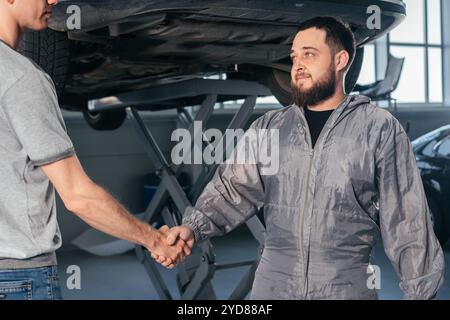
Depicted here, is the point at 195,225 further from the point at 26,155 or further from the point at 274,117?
the point at 26,155

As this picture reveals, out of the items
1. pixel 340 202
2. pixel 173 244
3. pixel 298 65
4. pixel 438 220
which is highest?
pixel 298 65

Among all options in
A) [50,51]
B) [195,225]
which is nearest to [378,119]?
[195,225]

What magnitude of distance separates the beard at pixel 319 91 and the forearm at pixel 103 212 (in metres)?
0.53

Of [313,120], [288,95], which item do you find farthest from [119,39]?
[313,120]

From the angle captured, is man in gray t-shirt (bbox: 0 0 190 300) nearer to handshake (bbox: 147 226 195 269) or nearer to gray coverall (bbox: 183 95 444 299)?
handshake (bbox: 147 226 195 269)

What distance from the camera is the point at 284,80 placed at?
3.12 metres

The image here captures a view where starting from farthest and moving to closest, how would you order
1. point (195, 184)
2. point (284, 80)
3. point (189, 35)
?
point (195, 184) < point (284, 80) < point (189, 35)

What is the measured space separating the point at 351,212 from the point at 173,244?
1.57 feet

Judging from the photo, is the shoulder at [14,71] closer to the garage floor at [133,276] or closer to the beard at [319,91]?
the beard at [319,91]

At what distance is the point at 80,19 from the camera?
7.56 ft

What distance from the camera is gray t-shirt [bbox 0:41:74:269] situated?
1299mm

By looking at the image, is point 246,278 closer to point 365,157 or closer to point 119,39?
point 119,39

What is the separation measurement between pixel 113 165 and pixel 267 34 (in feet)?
13.7

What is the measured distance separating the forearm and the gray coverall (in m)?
0.40
